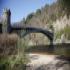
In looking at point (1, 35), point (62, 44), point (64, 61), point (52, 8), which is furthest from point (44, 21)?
point (1, 35)

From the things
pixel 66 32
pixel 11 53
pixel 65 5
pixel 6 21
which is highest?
pixel 65 5

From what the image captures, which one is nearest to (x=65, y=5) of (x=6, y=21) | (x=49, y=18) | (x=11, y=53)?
(x=49, y=18)

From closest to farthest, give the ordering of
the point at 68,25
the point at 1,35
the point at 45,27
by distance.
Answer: the point at 1,35 → the point at 68,25 → the point at 45,27

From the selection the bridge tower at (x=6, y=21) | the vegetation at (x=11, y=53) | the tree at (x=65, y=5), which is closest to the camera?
the vegetation at (x=11, y=53)

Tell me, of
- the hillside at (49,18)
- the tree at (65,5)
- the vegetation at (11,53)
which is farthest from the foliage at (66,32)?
the vegetation at (11,53)

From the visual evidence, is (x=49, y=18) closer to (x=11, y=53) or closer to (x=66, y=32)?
(x=66, y=32)

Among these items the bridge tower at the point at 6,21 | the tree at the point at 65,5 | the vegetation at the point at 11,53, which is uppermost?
the tree at the point at 65,5

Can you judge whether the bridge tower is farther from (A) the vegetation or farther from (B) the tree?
(B) the tree

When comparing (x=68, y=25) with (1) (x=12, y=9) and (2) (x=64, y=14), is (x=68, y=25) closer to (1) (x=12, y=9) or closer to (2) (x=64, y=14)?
(2) (x=64, y=14)

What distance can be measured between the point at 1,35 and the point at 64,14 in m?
0.87

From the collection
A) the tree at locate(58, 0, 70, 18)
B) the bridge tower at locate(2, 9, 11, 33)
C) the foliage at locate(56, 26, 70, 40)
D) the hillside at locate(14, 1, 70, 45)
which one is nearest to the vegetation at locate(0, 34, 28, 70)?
the bridge tower at locate(2, 9, 11, 33)

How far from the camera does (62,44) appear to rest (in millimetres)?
2828

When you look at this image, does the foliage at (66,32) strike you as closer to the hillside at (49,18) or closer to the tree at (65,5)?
the hillside at (49,18)

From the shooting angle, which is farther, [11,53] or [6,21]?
[6,21]
